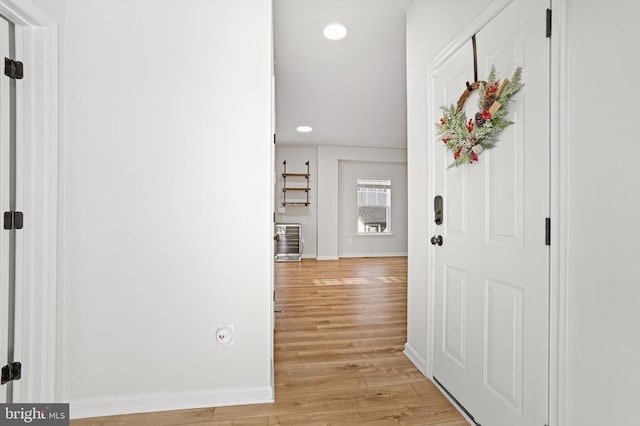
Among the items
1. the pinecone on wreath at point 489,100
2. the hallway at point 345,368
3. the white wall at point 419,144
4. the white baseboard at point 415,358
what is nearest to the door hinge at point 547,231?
the pinecone on wreath at point 489,100

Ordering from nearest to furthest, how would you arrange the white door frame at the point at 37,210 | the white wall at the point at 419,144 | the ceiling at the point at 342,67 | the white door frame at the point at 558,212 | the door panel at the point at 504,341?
the white door frame at the point at 558,212, the door panel at the point at 504,341, the white door frame at the point at 37,210, the white wall at the point at 419,144, the ceiling at the point at 342,67

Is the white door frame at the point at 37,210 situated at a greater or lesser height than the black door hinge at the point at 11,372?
greater

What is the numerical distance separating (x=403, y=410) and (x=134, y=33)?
2.52 meters

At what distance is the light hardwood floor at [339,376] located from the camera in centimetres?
154

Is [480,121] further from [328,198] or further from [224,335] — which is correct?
[328,198]

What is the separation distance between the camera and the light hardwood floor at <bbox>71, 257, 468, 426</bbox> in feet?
5.04

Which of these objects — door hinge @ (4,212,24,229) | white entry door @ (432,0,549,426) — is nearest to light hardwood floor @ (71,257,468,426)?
white entry door @ (432,0,549,426)

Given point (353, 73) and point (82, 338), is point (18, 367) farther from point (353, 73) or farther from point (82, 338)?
point (353, 73)

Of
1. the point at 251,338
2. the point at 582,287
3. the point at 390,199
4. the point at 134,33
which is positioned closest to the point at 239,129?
the point at 134,33

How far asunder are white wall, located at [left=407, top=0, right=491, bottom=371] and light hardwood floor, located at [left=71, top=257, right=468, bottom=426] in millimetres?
301

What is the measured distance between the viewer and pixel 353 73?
3232mm

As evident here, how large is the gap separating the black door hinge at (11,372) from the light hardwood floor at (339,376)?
374 millimetres

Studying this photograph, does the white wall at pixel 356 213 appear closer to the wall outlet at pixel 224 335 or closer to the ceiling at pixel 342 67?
the ceiling at pixel 342 67
